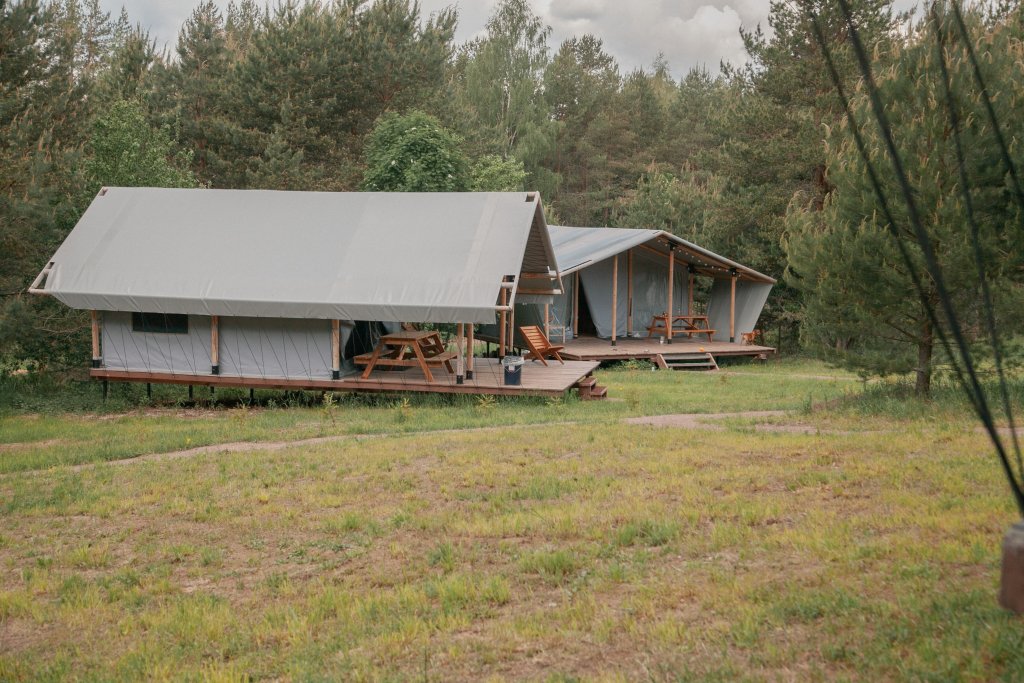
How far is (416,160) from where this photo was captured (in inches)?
1016

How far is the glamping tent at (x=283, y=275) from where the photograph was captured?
606 inches

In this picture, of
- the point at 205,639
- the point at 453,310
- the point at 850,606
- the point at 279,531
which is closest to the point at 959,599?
the point at 850,606

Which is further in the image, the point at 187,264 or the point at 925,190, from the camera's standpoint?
the point at 187,264

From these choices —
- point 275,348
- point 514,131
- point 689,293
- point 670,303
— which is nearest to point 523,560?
point 275,348

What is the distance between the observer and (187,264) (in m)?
16.5

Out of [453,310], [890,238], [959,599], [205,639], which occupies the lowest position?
[205,639]

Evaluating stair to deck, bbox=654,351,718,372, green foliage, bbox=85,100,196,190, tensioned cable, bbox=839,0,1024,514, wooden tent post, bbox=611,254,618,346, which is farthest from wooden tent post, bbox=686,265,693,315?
tensioned cable, bbox=839,0,1024,514

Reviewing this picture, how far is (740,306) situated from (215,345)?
628 inches

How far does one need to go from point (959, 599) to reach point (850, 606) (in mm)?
528

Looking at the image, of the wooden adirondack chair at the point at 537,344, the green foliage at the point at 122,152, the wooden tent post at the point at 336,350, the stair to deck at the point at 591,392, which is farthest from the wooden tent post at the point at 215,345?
the stair to deck at the point at 591,392

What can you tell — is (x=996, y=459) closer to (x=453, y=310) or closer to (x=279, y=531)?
(x=279, y=531)

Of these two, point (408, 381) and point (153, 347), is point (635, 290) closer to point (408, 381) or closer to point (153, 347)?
point (408, 381)

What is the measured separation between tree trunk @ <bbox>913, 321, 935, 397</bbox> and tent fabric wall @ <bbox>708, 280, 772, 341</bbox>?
13.0 metres

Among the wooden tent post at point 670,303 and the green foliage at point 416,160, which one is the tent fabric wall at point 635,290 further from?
the green foliage at point 416,160
